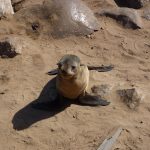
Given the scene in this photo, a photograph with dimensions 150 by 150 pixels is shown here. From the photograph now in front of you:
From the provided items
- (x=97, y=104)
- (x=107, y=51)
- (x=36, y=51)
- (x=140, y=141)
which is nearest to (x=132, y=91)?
(x=97, y=104)

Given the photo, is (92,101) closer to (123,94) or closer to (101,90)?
(101,90)

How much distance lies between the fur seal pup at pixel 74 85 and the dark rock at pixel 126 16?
2.08 meters

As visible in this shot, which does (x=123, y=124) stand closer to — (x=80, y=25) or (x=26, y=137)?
(x=26, y=137)

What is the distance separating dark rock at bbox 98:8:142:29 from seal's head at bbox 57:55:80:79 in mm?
2406

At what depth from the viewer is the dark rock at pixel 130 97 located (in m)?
5.72

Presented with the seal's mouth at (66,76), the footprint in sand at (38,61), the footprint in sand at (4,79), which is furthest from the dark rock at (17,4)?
the seal's mouth at (66,76)

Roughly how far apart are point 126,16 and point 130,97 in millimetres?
2403

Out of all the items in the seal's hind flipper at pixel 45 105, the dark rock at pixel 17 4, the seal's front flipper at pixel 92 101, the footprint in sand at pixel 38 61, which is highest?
the dark rock at pixel 17 4

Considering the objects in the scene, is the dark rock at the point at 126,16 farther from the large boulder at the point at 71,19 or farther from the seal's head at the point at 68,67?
the seal's head at the point at 68,67

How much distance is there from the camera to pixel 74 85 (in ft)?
18.9

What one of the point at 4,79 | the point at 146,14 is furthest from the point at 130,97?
the point at 146,14

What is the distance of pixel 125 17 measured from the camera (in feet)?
25.6

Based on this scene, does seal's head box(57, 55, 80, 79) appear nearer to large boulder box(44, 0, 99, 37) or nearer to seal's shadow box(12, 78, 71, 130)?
seal's shadow box(12, 78, 71, 130)

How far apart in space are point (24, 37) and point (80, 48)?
916mm
